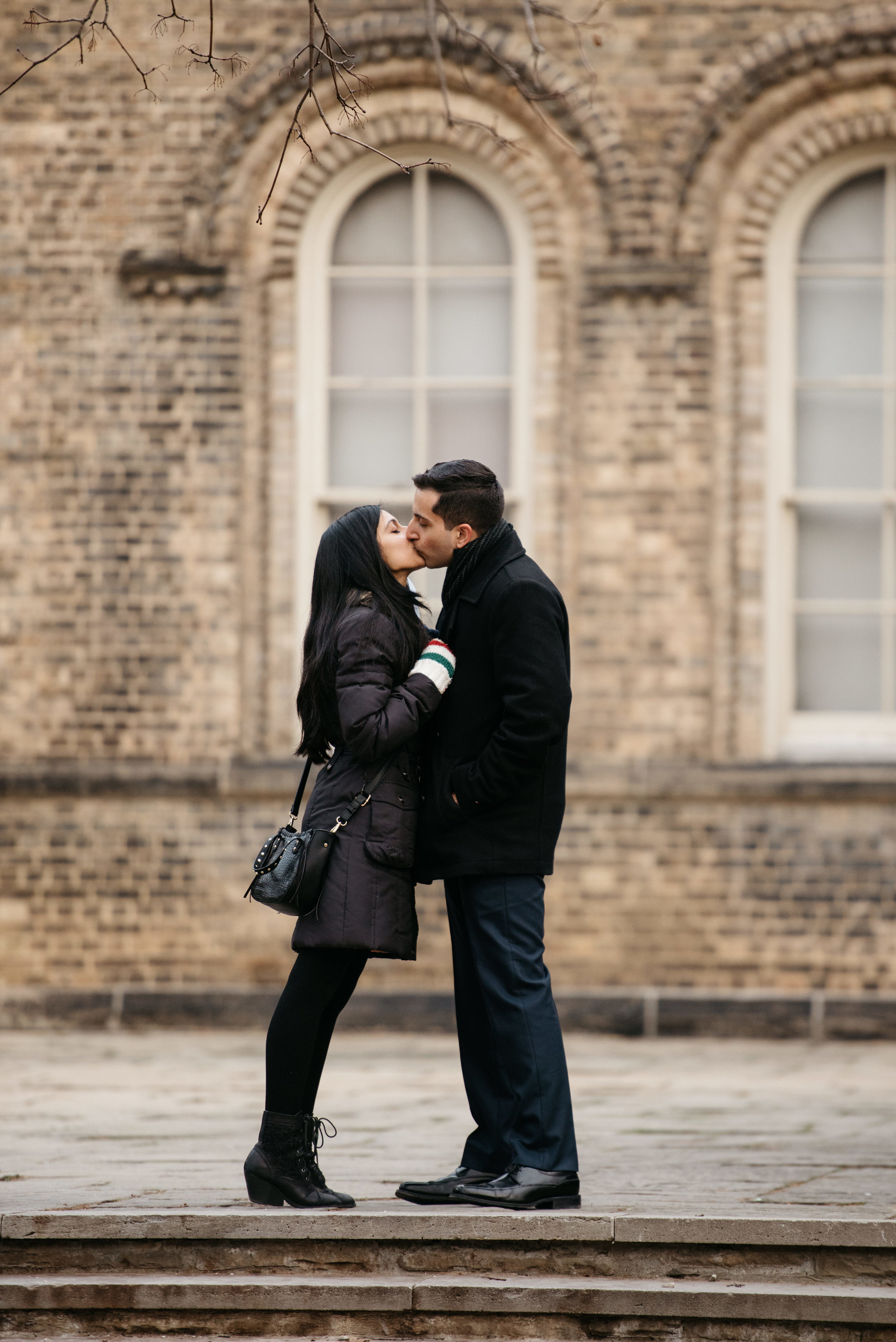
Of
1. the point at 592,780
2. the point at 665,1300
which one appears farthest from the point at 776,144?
the point at 665,1300

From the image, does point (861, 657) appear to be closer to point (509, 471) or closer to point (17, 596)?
point (509, 471)

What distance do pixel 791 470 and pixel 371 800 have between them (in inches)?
216

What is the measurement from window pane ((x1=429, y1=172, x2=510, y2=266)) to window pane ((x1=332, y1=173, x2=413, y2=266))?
0.14 metres

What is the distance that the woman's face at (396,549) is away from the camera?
4629 millimetres

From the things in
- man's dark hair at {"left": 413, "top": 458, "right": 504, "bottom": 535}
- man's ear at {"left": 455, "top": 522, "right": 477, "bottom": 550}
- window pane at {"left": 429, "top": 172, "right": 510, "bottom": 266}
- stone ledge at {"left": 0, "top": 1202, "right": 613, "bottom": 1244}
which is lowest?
stone ledge at {"left": 0, "top": 1202, "right": 613, "bottom": 1244}

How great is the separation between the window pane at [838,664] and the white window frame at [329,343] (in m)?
1.71

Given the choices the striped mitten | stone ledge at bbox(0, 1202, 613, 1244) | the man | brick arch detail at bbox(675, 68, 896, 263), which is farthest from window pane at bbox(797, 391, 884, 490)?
stone ledge at bbox(0, 1202, 613, 1244)

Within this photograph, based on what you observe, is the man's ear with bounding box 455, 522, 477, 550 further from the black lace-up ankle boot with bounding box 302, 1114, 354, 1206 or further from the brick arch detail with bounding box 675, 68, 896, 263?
the brick arch detail with bounding box 675, 68, 896, 263

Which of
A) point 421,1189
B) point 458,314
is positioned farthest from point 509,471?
point 421,1189

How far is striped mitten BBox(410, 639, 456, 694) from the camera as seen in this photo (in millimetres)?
4504

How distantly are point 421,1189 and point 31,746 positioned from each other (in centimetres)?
538

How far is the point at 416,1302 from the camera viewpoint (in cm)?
404

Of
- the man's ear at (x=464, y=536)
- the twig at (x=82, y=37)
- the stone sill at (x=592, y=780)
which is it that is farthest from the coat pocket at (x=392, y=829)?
the stone sill at (x=592, y=780)

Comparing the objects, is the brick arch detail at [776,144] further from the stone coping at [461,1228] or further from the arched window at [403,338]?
the stone coping at [461,1228]
